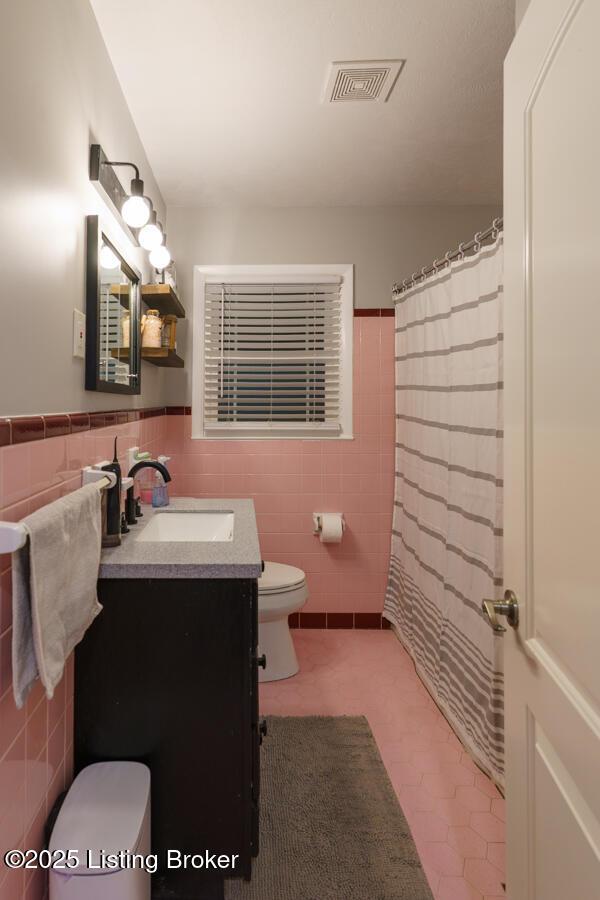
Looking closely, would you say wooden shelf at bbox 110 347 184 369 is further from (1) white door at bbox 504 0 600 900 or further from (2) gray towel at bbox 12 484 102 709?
(1) white door at bbox 504 0 600 900

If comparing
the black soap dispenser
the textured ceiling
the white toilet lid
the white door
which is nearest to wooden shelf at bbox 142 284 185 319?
the textured ceiling

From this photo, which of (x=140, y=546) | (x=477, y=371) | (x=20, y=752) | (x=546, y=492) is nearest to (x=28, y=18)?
(x=140, y=546)

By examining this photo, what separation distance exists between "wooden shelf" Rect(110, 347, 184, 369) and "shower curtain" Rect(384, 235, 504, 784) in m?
1.22

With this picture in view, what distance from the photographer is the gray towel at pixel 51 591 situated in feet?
3.11

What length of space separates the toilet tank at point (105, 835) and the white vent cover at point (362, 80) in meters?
2.28

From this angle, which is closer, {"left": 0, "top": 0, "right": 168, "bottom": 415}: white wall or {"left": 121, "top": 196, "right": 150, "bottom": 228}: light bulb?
{"left": 0, "top": 0, "right": 168, "bottom": 415}: white wall

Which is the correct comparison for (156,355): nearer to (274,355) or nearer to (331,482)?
(274,355)

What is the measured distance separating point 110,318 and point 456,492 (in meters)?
1.47

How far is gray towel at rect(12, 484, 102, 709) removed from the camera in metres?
0.95

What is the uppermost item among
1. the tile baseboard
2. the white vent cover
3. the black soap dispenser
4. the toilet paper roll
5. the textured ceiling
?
the textured ceiling

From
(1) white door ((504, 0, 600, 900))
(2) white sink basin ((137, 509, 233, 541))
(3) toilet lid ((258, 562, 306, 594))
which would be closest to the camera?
(1) white door ((504, 0, 600, 900))

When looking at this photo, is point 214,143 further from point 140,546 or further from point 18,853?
point 18,853

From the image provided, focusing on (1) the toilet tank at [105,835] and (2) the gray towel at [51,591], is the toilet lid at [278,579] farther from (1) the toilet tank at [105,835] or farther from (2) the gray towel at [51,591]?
(2) the gray towel at [51,591]

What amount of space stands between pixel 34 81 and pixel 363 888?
2133 mm
